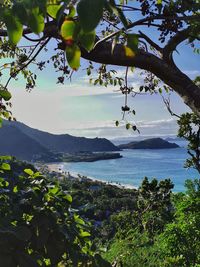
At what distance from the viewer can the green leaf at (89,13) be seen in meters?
0.72

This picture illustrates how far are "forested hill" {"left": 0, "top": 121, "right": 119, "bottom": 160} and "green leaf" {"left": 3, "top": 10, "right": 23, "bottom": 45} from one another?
9803cm

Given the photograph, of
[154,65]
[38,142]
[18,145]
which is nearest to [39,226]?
[154,65]

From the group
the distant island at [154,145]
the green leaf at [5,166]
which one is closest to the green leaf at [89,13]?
the green leaf at [5,166]

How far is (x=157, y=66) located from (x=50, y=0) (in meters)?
1.83

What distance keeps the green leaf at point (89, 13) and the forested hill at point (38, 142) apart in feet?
322

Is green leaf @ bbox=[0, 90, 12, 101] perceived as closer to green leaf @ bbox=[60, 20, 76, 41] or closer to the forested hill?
green leaf @ bbox=[60, 20, 76, 41]

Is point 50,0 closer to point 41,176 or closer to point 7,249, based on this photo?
point 7,249

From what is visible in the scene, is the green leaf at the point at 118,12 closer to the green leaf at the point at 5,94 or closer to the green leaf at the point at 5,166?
the green leaf at the point at 5,94

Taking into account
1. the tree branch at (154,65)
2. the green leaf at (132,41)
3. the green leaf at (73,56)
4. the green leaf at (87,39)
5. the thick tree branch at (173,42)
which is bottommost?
the green leaf at (73,56)

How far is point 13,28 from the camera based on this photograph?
0.85 meters

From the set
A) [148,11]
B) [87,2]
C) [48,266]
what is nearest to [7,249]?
[48,266]

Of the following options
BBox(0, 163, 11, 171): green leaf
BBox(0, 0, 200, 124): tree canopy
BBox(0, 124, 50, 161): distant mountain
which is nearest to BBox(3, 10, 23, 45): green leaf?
BBox(0, 0, 200, 124): tree canopy

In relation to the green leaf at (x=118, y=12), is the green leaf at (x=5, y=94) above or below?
below

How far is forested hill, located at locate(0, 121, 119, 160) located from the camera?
10053 cm
